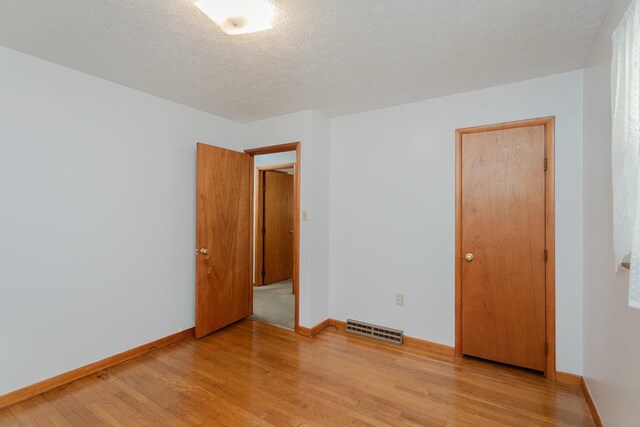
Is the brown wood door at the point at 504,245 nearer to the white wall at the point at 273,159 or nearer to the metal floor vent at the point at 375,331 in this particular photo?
the metal floor vent at the point at 375,331

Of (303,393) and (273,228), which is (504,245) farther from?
(273,228)

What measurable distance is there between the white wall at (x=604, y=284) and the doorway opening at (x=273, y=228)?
132 inches

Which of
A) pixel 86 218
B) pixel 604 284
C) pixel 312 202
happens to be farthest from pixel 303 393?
pixel 86 218

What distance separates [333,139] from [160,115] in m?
1.77

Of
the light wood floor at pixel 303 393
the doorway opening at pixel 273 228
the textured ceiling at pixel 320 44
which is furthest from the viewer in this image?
the doorway opening at pixel 273 228

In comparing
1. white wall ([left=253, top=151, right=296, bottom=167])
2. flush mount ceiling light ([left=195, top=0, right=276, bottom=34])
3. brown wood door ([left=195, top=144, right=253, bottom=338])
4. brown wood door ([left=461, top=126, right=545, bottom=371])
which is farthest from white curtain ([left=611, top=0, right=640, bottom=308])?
white wall ([left=253, top=151, right=296, bottom=167])

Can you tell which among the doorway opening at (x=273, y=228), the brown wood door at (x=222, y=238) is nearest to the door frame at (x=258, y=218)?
the doorway opening at (x=273, y=228)

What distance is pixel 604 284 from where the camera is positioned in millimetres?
1733

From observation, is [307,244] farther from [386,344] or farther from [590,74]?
[590,74]

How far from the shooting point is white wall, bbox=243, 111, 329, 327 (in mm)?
3098

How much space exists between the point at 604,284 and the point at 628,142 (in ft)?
3.59

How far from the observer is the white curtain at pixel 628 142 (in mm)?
985

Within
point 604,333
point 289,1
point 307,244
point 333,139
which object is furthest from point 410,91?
point 604,333

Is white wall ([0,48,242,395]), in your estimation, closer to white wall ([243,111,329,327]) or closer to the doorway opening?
white wall ([243,111,329,327])
